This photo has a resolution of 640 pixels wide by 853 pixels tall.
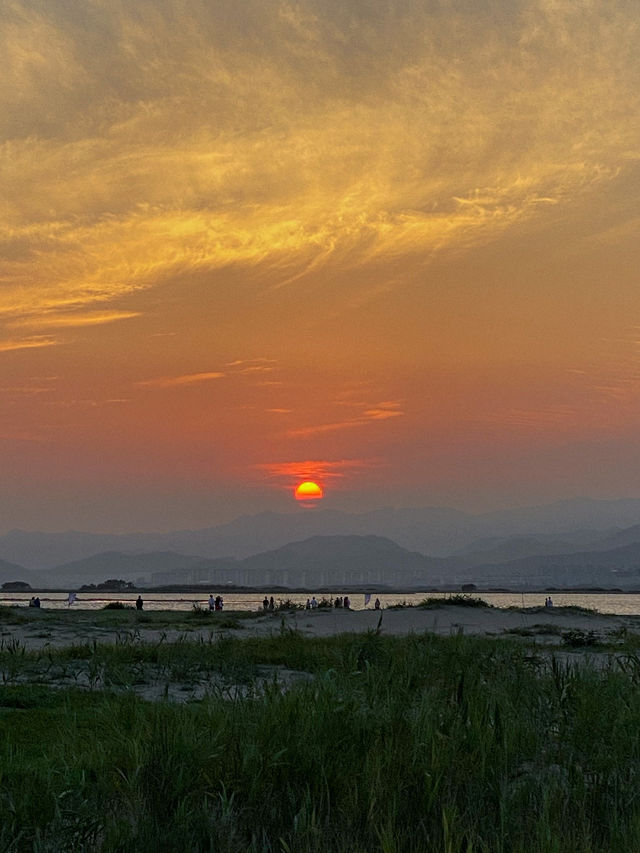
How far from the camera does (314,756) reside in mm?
5613

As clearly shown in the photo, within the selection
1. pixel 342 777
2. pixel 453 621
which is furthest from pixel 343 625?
pixel 342 777

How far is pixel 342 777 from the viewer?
217 inches

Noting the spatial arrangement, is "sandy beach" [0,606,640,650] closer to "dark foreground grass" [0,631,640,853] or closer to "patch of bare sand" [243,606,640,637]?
"patch of bare sand" [243,606,640,637]

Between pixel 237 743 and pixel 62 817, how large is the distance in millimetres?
1438

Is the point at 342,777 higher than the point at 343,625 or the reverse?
higher

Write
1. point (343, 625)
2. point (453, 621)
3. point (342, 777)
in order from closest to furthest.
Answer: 1. point (342, 777)
2. point (343, 625)
3. point (453, 621)

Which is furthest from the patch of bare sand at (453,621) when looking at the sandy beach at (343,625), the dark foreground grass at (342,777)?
the dark foreground grass at (342,777)

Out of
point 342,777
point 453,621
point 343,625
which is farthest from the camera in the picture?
point 453,621

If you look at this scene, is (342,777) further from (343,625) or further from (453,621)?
(453,621)

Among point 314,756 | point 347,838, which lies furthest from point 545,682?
point 347,838

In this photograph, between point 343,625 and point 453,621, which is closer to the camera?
point 343,625

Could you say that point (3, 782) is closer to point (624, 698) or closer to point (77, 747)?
point (77, 747)

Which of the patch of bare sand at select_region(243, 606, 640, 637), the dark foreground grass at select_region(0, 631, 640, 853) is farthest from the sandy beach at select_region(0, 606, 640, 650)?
the dark foreground grass at select_region(0, 631, 640, 853)

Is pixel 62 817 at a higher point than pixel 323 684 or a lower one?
lower
